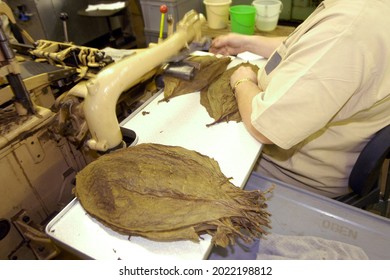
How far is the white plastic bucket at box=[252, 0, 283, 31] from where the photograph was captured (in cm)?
211

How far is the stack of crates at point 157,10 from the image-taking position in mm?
2356

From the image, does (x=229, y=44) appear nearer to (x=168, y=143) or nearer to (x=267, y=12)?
(x=168, y=143)

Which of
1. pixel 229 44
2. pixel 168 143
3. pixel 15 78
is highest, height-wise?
pixel 15 78

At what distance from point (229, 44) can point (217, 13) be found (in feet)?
3.22

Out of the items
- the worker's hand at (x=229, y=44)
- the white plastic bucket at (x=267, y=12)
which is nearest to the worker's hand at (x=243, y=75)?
the worker's hand at (x=229, y=44)

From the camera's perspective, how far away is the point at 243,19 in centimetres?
203

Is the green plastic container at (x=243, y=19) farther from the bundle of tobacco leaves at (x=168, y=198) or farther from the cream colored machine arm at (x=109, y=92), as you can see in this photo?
the bundle of tobacco leaves at (x=168, y=198)

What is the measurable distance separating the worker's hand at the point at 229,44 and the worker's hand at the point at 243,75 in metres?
0.29

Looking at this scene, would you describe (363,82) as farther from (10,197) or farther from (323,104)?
(10,197)

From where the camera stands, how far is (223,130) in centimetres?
98

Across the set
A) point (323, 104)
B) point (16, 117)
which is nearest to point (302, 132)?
point (323, 104)

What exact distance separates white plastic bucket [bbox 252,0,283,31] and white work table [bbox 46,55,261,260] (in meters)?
1.31

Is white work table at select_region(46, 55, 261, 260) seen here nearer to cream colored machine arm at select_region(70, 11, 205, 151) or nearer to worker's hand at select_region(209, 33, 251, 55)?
cream colored machine arm at select_region(70, 11, 205, 151)

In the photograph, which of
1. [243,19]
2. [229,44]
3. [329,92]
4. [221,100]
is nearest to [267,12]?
[243,19]
